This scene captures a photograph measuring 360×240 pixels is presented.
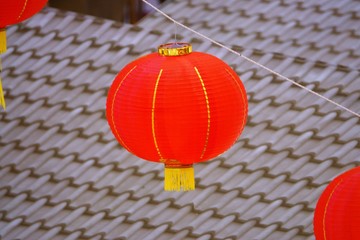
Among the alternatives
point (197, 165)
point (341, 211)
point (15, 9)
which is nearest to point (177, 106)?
point (341, 211)

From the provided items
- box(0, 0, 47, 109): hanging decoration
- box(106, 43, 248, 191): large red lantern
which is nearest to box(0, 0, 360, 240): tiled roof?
box(0, 0, 47, 109): hanging decoration

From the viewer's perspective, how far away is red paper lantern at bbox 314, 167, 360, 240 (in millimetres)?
4289

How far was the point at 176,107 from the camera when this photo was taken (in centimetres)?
421

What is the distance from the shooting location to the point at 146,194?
21.1 ft

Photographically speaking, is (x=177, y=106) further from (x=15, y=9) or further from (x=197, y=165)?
(x=197, y=165)

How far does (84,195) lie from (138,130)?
2.30 m

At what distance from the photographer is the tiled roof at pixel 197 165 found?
6363 mm

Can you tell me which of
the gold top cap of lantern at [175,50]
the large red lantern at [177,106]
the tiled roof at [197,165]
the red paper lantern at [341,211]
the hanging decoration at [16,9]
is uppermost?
the hanging decoration at [16,9]

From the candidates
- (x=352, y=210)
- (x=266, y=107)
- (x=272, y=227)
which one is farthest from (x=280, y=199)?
(x=352, y=210)

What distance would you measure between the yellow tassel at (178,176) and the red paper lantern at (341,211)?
0.57 metres

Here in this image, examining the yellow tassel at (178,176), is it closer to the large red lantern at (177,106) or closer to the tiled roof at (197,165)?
the large red lantern at (177,106)

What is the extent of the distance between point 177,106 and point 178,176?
44cm

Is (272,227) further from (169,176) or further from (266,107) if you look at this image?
(169,176)

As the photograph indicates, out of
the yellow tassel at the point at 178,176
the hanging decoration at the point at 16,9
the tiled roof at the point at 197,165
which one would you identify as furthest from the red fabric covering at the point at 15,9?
the tiled roof at the point at 197,165
